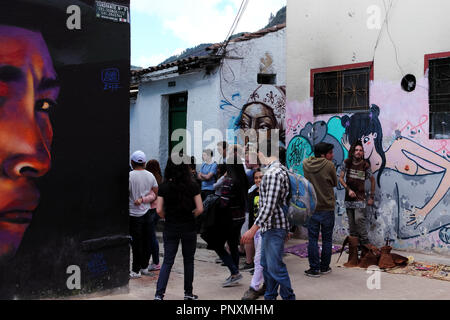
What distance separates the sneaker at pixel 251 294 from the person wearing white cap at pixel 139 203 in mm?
1742

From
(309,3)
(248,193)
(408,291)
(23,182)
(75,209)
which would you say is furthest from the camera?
(309,3)

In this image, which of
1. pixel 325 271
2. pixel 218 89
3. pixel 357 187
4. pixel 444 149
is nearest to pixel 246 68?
pixel 218 89

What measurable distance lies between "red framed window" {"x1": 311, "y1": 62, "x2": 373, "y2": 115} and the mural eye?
18.2ft

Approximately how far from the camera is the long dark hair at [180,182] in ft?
18.8

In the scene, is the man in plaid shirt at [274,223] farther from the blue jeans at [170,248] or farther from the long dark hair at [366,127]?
the long dark hair at [366,127]

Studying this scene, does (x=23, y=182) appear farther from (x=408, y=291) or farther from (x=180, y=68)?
(x=180, y=68)

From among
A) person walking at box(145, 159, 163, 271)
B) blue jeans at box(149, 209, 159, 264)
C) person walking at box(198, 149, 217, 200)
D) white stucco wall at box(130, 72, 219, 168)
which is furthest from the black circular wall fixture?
white stucco wall at box(130, 72, 219, 168)

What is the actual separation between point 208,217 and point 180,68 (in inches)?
304

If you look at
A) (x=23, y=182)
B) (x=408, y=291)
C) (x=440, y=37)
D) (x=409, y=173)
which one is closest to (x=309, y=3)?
(x=440, y=37)

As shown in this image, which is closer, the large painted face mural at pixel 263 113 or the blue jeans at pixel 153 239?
the blue jeans at pixel 153 239

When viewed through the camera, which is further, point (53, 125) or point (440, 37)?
point (440, 37)

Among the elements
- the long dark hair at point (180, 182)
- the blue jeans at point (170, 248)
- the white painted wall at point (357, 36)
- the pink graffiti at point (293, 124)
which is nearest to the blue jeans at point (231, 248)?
the blue jeans at point (170, 248)

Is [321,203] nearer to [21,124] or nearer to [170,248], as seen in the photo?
[170,248]
